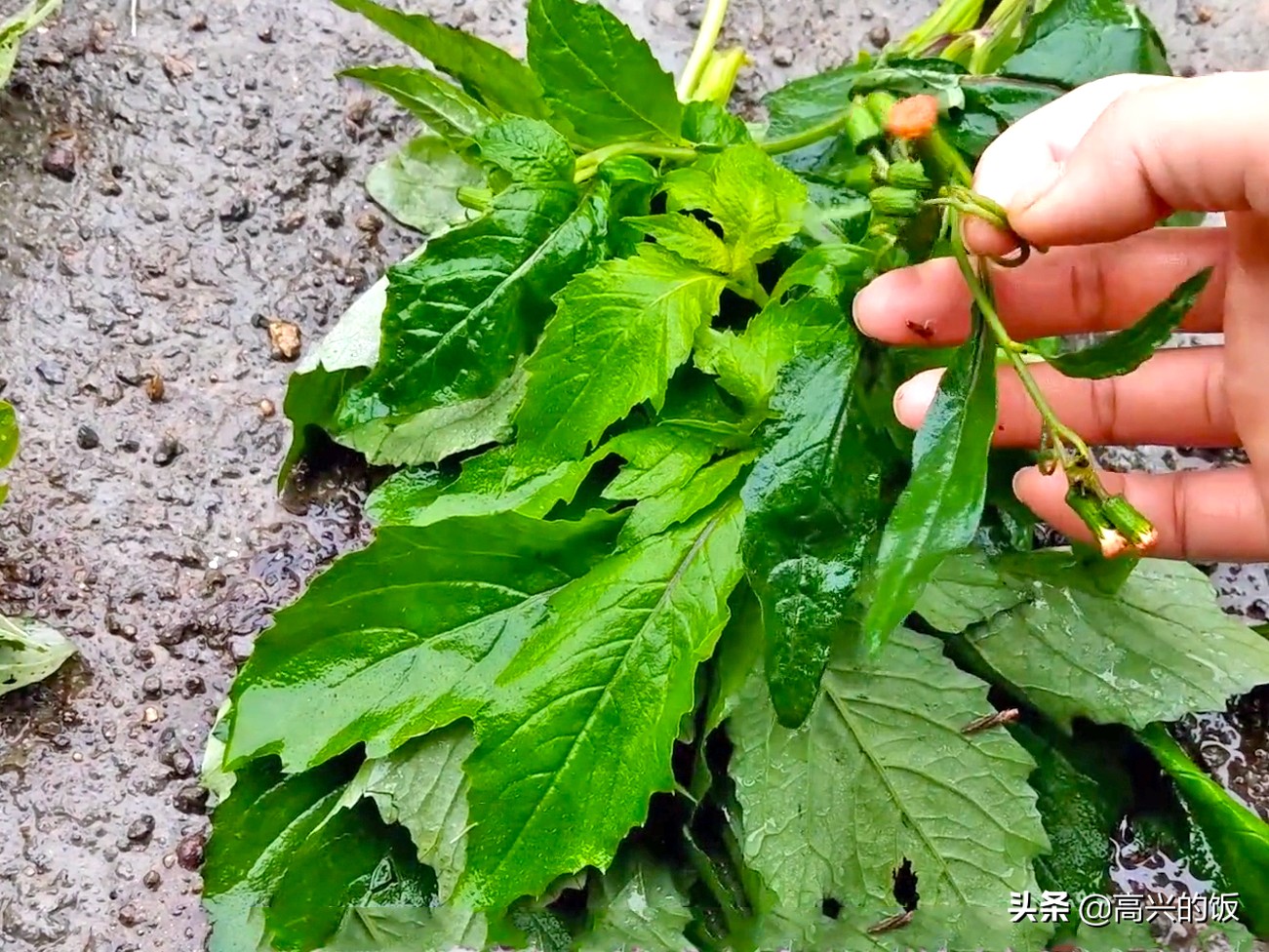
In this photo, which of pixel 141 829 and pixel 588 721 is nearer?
pixel 588 721

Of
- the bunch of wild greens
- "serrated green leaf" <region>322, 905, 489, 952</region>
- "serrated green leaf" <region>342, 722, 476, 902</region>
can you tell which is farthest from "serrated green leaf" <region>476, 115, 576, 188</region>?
"serrated green leaf" <region>322, 905, 489, 952</region>

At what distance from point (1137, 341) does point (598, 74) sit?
358 mm

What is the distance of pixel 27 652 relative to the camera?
2.41 feet

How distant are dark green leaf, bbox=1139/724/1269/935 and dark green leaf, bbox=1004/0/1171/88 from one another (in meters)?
0.44

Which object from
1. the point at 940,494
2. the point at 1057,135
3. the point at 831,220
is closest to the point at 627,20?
the point at 831,220

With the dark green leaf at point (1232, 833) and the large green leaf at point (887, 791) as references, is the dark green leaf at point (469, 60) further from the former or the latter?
the dark green leaf at point (1232, 833)

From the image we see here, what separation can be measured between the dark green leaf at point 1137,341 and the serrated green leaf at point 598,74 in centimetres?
32

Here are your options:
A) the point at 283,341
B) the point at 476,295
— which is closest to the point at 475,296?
the point at 476,295

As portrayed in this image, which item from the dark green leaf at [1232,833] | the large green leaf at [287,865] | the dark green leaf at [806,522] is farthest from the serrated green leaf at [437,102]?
the dark green leaf at [1232,833]

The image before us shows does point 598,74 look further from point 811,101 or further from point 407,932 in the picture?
point 407,932

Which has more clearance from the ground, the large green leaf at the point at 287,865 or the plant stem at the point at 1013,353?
the plant stem at the point at 1013,353

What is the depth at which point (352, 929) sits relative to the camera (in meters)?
0.71

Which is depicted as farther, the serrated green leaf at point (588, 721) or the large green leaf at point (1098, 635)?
the large green leaf at point (1098, 635)

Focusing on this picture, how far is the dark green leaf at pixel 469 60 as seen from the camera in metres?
0.73
